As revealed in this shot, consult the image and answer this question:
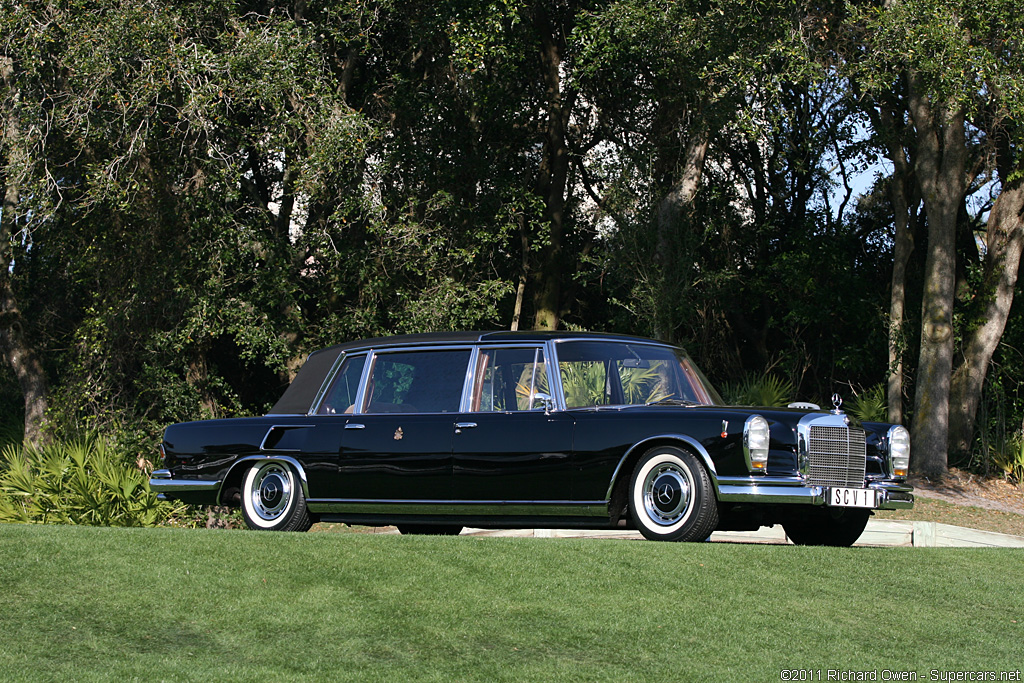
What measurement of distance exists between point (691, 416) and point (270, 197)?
627 inches

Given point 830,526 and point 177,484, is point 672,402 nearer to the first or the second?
point 830,526

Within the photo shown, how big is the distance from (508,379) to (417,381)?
800mm

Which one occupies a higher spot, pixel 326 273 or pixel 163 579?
pixel 326 273

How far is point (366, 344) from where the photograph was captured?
32.4 ft

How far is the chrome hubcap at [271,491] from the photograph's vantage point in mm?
9695

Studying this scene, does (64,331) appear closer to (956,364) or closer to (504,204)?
(504,204)

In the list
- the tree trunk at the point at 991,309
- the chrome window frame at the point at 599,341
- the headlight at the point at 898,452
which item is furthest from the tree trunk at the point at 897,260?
the chrome window frame at the point at 599,341

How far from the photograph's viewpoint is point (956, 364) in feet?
68.4

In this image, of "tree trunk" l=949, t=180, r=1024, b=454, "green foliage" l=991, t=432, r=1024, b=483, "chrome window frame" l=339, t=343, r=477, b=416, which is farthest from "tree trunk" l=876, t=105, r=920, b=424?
"chrome window frame" l=339, t=343, r=477, b=416

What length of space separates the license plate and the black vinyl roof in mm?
2062

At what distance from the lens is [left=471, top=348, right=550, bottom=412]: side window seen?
899cm

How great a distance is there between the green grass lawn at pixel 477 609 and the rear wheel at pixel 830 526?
3.11 ft

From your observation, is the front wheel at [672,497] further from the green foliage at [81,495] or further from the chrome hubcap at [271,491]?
the green foliage at [81,495]

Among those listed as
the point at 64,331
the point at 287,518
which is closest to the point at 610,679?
the point at 287,518
